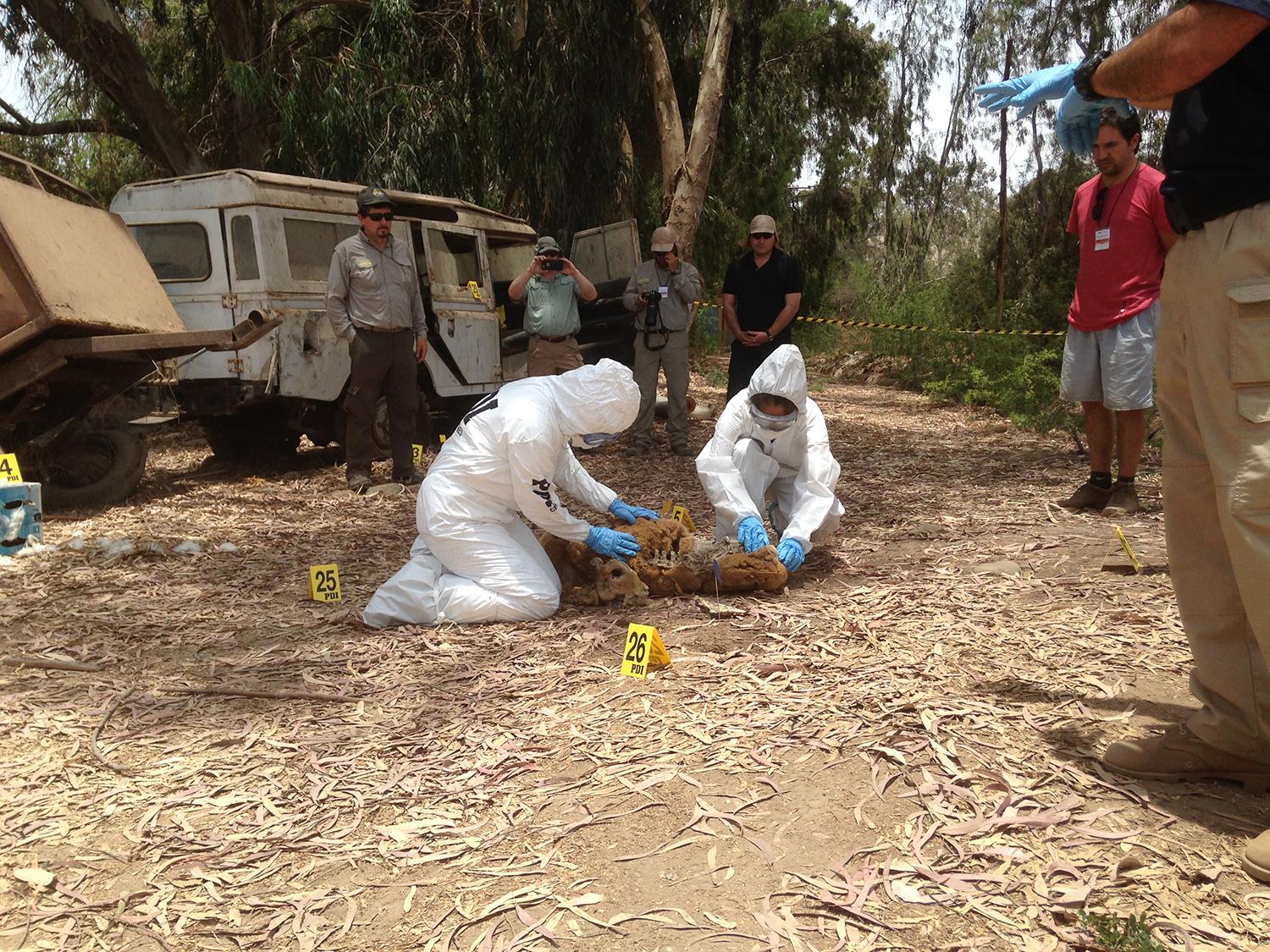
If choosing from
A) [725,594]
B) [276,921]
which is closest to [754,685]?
[725,594]

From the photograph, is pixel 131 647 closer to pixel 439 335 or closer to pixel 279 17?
pixel 439 335

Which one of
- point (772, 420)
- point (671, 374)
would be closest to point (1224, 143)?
point (772, 420)

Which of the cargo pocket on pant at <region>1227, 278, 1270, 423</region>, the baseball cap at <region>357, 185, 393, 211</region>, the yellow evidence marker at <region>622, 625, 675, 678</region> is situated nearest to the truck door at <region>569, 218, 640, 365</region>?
the baseball cap at <region>357, 185, 393, 211</region>

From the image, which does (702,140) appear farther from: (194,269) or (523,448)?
(523,448)

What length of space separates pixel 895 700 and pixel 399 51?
1068 cm

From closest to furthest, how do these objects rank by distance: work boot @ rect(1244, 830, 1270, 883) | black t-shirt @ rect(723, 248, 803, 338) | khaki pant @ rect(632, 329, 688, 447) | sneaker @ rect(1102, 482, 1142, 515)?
work boot @ rect(1244, 830, 1270, 883), sneaker @ rect(1102, 482, 1142, 515), black t-shirt @ rect(723, 248, 803, 338), khaki pant @ rect(632, 329, 688, 447)

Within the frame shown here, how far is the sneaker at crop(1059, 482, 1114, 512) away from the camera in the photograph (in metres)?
5.54

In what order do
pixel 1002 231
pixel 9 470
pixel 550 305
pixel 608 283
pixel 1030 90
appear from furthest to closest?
pixel 1002 231 < pixel 608 283 < pixel 550 305 < pixel 9 470 < pixel 1030 90

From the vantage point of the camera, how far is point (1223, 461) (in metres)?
2.21

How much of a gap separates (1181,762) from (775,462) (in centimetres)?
255

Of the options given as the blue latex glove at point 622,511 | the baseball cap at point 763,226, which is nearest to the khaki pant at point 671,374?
the baseball cap at point 763,226

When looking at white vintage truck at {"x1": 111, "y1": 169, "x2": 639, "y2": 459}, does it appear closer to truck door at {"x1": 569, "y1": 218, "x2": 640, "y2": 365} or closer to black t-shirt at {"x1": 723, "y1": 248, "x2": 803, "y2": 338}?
truck door at {"x1": 569, "y1": 218, "x2": 640, "y2": 365}

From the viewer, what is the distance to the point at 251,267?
7.45m

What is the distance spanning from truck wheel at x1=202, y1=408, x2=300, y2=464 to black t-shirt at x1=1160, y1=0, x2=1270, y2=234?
23.8 feet
